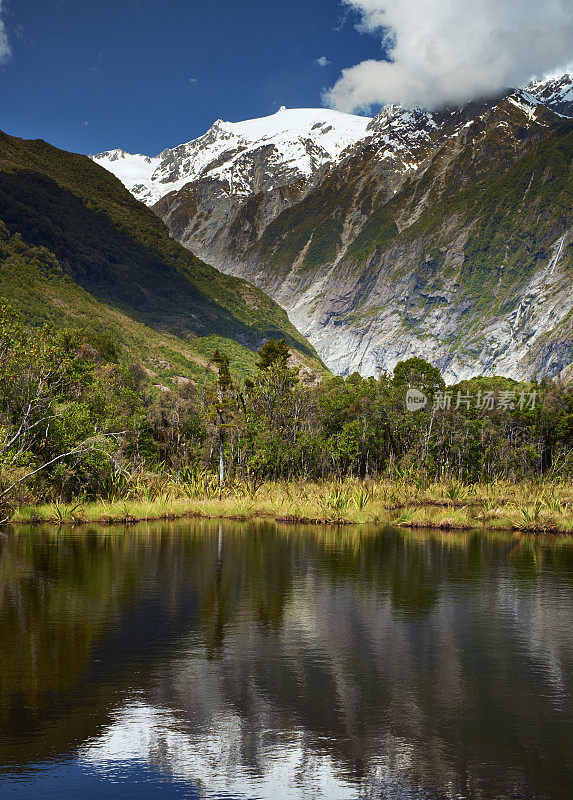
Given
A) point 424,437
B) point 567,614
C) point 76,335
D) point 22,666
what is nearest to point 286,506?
point 424,437

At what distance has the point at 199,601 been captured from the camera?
17250 millimetres

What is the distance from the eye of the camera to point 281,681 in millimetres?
11547

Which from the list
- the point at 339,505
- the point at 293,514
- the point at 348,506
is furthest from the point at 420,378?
the point at 293,514

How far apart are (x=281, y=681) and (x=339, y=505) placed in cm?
2683

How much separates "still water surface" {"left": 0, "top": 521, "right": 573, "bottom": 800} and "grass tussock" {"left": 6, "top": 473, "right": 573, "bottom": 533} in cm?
1300

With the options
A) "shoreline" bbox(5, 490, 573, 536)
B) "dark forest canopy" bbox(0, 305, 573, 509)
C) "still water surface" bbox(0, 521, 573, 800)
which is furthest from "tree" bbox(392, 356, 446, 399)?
"still water surface" bbox(0, 521, 573, 800)

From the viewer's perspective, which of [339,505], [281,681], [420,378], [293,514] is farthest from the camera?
[420,378]

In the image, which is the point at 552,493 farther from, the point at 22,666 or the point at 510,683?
the point at 22,666

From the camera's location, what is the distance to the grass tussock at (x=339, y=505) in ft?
116

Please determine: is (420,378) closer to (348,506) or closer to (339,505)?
(348,506)

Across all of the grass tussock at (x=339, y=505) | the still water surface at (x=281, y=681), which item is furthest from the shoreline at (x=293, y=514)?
the still water surface at (x=281, y=681)

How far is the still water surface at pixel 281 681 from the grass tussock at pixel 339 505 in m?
13.0

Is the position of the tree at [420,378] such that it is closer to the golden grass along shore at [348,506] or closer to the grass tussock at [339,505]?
the golden grass along shore at [348,506]

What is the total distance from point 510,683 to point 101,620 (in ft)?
26.0
